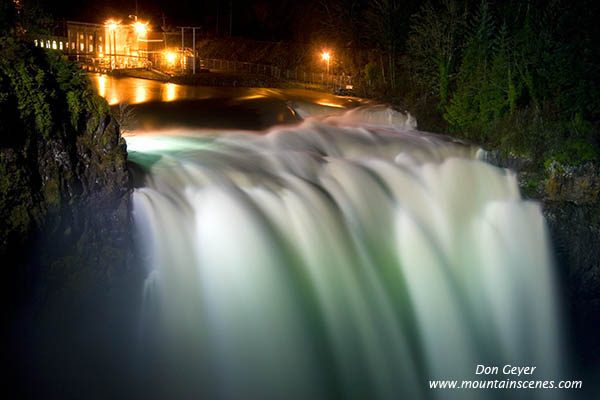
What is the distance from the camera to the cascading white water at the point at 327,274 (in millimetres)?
10023

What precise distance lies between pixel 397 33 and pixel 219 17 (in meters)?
44.2

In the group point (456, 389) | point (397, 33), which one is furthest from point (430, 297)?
point (397, 33)

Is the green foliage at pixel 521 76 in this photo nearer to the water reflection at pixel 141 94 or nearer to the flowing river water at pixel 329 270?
the flowing river water at pixel 329 270

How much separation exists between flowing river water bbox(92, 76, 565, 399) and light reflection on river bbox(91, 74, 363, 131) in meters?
1.96

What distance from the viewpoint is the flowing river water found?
393 inches

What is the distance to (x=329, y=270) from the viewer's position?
11.3 metres

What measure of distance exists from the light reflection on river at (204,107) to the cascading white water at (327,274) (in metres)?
2.92

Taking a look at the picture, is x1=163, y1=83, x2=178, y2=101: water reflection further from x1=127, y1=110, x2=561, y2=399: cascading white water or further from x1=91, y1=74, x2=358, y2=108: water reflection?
x1=127, y1=110, x2=561, y2=399: cascading white water

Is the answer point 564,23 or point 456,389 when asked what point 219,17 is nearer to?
point 564,23

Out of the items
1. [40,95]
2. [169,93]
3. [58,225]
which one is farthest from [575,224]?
[169,93]

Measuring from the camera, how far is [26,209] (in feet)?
30.6

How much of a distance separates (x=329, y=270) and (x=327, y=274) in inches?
3.7

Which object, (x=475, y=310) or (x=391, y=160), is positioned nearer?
(x=475, y=310)

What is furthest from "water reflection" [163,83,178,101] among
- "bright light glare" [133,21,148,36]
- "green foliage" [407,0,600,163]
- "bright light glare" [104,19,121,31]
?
"bright light glare" [133,21,148,36]
